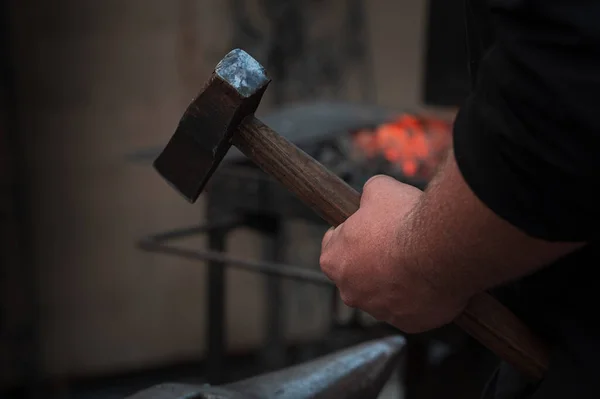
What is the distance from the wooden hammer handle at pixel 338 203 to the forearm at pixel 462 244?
127 millimetres

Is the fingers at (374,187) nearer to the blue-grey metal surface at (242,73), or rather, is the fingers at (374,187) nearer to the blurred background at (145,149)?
the blue-grey metal surface at (242,73)

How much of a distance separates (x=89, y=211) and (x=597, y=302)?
114 inches

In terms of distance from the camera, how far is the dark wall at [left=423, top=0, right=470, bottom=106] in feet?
10.6

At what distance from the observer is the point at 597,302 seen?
2.48ft

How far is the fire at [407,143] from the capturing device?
2500mm

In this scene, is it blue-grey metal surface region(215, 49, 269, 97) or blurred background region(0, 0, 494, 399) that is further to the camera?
blurred background region(0, 0, 494, 399)

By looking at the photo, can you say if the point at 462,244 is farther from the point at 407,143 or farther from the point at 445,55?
the point at 445,55

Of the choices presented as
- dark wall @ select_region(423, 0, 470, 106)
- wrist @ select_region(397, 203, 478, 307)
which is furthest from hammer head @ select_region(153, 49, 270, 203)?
dark wall @ select_region(423, 0, 470, 106)

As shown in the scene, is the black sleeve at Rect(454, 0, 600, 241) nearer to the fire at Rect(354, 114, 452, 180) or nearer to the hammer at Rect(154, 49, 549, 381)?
the hammer at Rect(154, 49, 549, 381)

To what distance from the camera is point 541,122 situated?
0.61 metres

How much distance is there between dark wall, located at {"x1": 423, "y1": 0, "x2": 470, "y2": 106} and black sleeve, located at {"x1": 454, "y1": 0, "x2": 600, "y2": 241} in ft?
8.57

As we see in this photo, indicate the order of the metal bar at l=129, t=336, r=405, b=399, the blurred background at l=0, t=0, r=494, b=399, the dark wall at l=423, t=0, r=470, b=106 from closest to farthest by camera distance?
the metal bar at l=129, t=336, r=405, b=399, the blurred background at l=0, t=0, r=494, b=399, the dark wall at l=423, t=0, r=470, b=106

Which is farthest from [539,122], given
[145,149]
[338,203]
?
[145,149]

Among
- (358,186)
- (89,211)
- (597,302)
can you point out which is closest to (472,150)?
(597,302)
